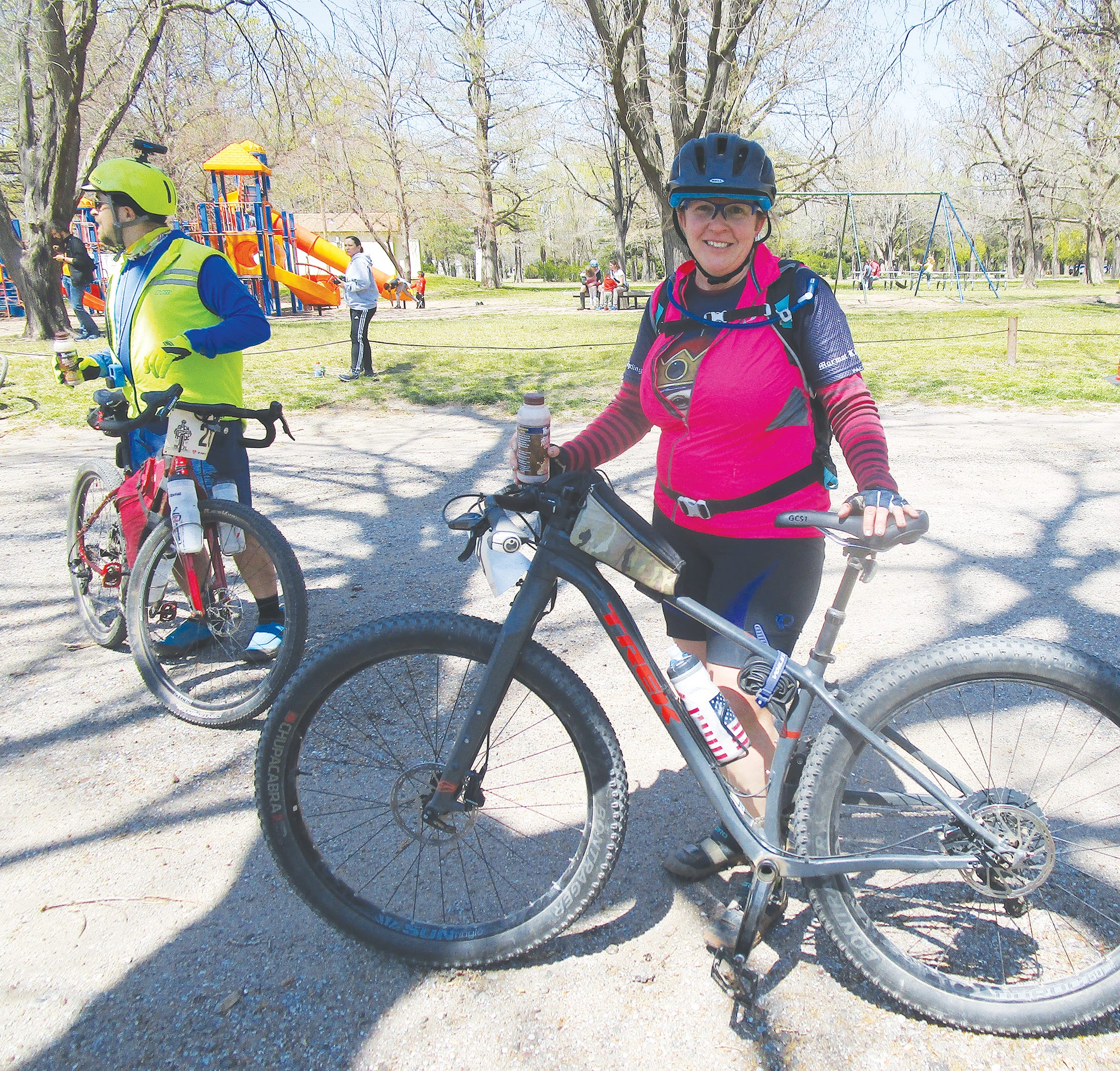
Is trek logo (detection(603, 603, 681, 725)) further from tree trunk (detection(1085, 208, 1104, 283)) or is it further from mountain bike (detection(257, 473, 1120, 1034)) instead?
tree trunk (detection(1085, 208, 1104, 283))

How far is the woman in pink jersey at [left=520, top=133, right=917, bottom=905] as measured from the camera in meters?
2.10

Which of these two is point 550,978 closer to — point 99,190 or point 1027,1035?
point 1027,1035

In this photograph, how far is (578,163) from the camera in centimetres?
5253

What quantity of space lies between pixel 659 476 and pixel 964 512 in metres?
3.93

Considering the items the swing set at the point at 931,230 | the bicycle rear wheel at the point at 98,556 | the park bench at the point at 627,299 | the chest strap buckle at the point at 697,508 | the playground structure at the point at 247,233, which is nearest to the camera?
the chest strap buckle at the point at 697,508

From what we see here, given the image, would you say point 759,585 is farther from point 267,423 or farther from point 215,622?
point 215,622

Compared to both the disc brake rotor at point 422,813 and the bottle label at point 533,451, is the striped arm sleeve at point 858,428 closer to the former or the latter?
the bottle label at point 533,451

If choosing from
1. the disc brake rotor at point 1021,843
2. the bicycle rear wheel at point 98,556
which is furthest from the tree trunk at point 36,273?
the disc brake rotor at point 1021,843

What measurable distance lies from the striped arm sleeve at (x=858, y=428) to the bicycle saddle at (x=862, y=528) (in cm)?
13

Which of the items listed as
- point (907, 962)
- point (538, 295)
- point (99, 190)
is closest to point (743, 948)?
point (907, 962)

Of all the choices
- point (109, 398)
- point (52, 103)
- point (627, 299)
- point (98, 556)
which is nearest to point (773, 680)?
point (109, 398)

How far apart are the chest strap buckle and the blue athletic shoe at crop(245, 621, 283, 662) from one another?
2123 mm

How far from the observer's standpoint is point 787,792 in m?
2.08

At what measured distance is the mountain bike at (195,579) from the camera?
3293mm
